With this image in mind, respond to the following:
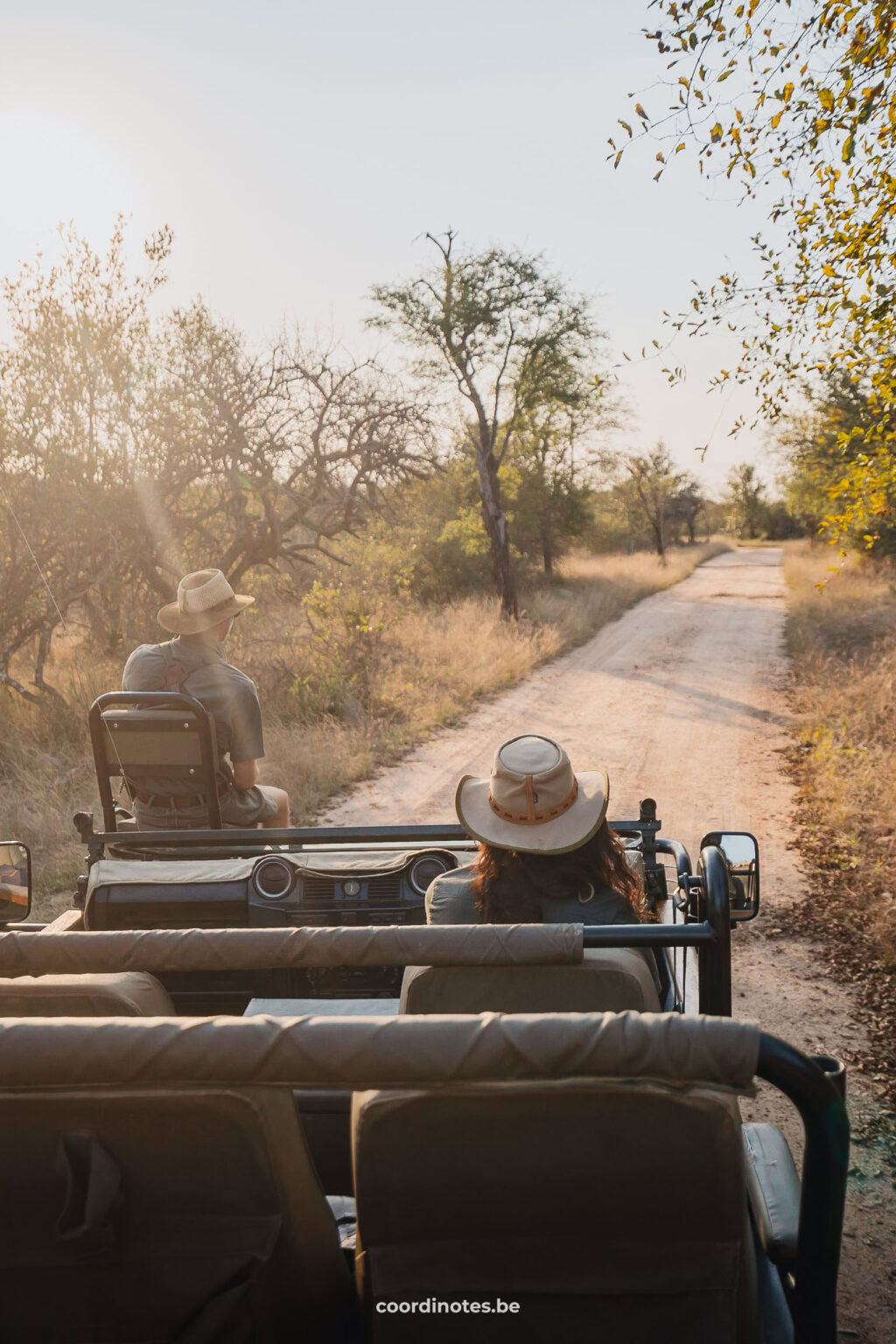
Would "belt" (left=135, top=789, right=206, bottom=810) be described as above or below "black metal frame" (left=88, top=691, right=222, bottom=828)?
below

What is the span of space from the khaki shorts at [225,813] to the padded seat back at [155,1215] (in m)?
2.86

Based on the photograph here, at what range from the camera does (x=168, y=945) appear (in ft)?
5.92

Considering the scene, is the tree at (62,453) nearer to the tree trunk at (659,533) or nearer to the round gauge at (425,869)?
the round gauge at (425,869)

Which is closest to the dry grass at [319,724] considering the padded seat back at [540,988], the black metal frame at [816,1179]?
the padded seat back at [540,988]

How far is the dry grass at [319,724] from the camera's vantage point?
6930 mm

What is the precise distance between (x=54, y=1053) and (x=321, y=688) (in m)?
9.47

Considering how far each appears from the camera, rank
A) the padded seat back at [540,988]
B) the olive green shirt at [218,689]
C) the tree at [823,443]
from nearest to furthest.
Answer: the padded seat back at [540,988], the olive green shirt at [218,689], the tree at [823,443]

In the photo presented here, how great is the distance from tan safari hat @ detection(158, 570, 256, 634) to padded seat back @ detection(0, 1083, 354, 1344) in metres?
3.40

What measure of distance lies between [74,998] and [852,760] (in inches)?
302

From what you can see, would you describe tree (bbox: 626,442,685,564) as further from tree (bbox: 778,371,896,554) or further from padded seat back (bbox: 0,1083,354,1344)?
padded seat back (bbox: 0,1083,354,1344)

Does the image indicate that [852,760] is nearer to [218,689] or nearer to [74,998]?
[218,689]

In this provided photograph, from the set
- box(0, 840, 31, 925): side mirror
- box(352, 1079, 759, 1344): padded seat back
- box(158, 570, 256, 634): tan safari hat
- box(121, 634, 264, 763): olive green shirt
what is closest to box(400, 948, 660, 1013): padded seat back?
box(352, 1079, 759, 1344): padded seat back

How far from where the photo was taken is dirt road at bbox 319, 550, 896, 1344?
3371 mm

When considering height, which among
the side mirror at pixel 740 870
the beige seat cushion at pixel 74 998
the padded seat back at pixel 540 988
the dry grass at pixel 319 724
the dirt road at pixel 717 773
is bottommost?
the dirt road at pixel 717 773
